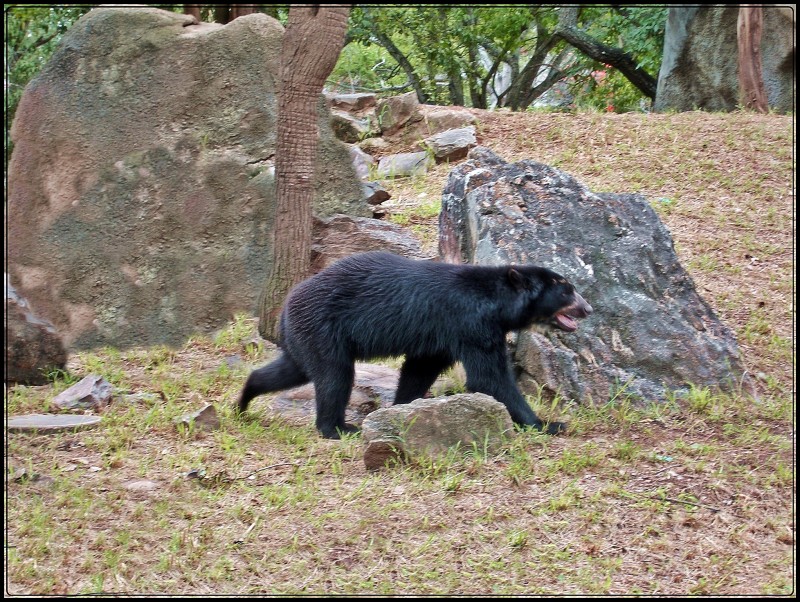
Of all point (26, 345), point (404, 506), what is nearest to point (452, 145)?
point (26, 345)

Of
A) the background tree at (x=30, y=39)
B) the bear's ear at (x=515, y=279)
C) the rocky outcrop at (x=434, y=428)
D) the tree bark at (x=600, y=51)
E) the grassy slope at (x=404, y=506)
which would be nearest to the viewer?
the grassy slope at (x=404, y=506)

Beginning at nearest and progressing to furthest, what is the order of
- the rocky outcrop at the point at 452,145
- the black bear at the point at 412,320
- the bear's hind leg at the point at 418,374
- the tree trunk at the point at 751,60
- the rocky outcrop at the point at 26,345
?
the black bear at the point at 412,320 → the bear's hind leg at the point at 418,374 → the rocky outcrop at the point at 26,345 → the rocky outcrop at the point at 452,145 → the tree trunk at the point at 751,60

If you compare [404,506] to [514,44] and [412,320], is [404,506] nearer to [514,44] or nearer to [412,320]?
[412,320]

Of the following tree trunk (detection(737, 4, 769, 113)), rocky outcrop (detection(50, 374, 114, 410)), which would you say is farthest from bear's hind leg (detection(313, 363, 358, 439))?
tree trunk (detection(737, 4, 769, 113))

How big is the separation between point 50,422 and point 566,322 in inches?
126

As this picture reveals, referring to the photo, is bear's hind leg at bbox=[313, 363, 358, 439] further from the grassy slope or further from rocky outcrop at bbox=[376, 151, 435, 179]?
rocky outcrop at bbox=[376, 151, 435, 179]

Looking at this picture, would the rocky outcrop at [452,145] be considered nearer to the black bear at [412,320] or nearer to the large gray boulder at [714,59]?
the large gray boulder at [714,59]

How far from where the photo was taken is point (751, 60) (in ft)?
39.1

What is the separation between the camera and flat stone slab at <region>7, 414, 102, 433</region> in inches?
208

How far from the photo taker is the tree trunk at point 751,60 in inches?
471

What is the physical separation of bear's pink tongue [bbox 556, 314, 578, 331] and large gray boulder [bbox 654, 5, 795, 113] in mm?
8487

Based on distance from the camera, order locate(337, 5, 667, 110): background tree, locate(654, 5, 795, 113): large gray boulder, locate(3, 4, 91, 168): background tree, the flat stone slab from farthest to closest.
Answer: locate(337, 5, 667, 110): background tree
locate(3, 4, 91, 168): background tree
locate(654, 5, 795, 113): large gray boulder
the flat stone slab

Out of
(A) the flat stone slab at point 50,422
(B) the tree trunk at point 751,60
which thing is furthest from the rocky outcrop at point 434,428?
(B) the tree trunk at point 751,60

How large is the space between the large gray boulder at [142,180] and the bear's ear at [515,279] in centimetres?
318
